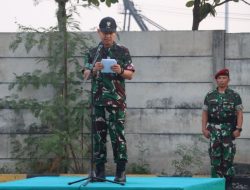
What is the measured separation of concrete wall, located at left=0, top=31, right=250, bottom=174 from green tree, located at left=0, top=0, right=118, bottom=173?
1.54ft

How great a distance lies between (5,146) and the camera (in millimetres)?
13141

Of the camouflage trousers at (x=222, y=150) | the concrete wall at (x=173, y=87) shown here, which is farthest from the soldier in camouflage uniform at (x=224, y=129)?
the concrete wall at (x=173, y=87)

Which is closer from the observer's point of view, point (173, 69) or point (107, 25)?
point (107, 25)

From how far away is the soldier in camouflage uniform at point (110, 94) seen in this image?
26.5ft

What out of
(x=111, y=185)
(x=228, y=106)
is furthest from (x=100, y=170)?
(x=228, y=106)

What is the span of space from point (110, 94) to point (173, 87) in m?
5.00

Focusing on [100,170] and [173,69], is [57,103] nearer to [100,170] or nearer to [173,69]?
[173,69]

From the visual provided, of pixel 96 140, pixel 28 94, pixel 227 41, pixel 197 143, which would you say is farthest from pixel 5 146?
pixel 96 140

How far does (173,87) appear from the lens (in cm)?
1300

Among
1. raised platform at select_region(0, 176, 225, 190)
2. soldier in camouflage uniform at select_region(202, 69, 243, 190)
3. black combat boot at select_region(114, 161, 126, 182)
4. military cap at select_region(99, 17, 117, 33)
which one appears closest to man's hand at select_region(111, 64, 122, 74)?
military cap at select_region(99, 17, 117, 33)

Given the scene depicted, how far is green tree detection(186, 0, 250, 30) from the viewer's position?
13972 mm

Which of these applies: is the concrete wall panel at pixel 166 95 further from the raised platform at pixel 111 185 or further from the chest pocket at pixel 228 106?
the raised platform at pixel 111 185

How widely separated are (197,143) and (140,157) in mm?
911

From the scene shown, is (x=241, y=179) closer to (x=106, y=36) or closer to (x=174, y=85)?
(x=174, y=85)
